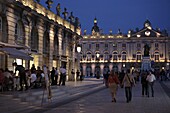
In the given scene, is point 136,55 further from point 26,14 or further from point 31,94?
point 31,94

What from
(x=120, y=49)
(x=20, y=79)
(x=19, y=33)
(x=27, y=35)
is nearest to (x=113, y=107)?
(x=20, y=79)

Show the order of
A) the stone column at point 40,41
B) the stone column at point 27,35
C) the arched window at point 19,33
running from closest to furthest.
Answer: the arched window at point 19,33
the stone column at point 27,35
the stone column at point 40,41

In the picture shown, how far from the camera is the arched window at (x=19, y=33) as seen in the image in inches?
1036

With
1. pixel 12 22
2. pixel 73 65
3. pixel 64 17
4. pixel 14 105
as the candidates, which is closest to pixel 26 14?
pixel 12 22

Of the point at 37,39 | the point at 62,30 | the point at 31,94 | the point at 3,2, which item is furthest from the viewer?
the point at 62,30

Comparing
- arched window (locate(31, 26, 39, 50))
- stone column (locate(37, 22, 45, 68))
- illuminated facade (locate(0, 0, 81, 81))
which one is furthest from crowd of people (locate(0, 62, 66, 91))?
stone column (locate(37, 22, 45, 68))

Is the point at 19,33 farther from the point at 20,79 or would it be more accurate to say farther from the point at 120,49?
the point at 120,49

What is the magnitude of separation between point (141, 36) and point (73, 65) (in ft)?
280

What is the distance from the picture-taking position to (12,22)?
81.8 ft

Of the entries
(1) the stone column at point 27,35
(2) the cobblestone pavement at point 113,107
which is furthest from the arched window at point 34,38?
(2) the cobblestone pavement at point 113,107

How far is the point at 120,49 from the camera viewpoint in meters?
127

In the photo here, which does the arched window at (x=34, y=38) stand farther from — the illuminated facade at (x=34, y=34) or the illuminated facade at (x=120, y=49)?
Result: the illuminated facade at (x=120, y=49)

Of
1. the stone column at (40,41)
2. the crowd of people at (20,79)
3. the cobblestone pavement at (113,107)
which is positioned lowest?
the cobblestone pavement at (113,107)

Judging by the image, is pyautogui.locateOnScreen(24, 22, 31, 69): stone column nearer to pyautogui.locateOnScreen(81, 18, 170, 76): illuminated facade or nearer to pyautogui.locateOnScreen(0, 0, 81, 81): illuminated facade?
pyautogui.locateOnScreen(0, 0, 81, 81): illuminated facade
